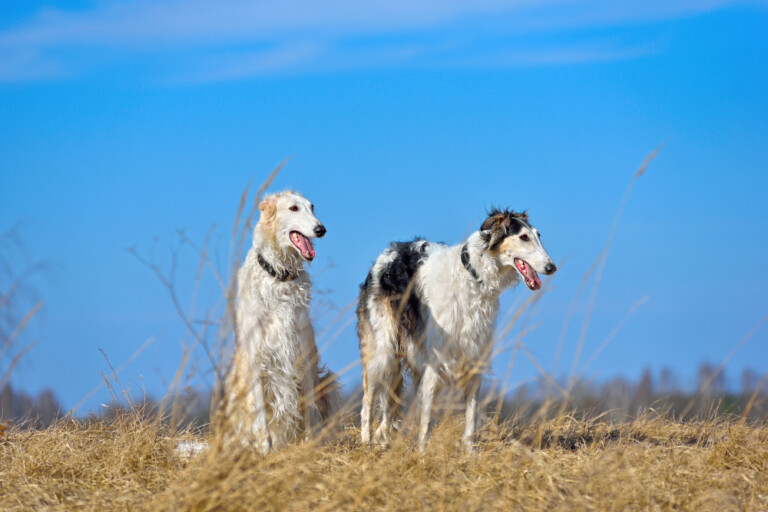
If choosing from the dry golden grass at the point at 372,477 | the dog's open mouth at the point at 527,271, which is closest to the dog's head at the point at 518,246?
the dog's open mouth at the point at 527,271

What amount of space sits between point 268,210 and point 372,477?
3.11 m

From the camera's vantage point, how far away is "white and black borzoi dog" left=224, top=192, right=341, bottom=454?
21.5ft

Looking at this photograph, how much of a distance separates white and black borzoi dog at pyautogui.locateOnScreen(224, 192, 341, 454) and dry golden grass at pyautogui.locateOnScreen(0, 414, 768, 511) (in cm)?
65

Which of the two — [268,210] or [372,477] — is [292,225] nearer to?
[268,210]

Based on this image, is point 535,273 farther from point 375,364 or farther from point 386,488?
point 386,488

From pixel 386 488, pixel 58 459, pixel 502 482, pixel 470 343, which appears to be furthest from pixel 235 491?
pixel 470 343

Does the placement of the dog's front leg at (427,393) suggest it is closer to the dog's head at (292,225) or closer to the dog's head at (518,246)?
the dog's head at (518,246)

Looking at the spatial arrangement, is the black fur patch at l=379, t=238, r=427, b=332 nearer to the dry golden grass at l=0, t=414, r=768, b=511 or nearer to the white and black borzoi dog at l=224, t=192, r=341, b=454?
the white and black borzoi dog at l=224, t=192, r=341, b=454

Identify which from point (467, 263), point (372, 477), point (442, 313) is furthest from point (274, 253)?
point (372, 477)

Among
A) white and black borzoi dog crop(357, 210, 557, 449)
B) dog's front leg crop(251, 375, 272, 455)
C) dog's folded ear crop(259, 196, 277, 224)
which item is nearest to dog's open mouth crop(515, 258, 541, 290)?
white and black borzoi dog crop(357, 210, 557, 449)

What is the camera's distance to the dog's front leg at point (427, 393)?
695 centimetres

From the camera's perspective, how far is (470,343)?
7.05 meters

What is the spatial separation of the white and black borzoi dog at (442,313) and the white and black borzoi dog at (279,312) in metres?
0.81

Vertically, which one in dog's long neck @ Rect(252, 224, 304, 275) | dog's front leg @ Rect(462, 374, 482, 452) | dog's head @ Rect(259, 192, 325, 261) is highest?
dog's head @ Rect(259, 192, 325, 261)
